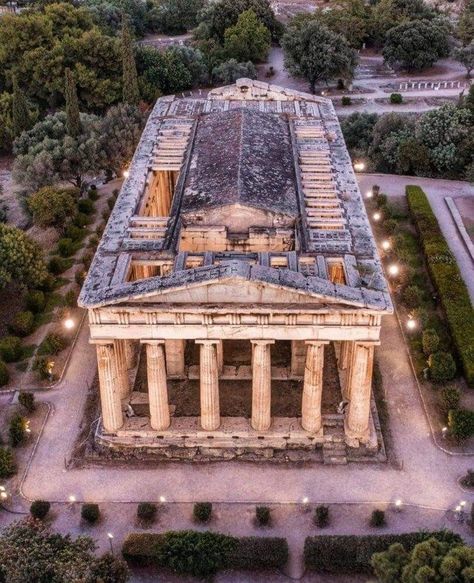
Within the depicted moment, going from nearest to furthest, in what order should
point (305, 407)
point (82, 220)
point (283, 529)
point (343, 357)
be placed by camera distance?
1. point (283, 529)
2. point (305, 407)
3. point (343, 357)
4. point (82, 220)

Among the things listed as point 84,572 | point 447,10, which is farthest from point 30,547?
point 447,10

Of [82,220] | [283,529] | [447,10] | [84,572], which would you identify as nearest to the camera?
[84,572]

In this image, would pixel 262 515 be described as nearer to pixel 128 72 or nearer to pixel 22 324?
pixel 22 324

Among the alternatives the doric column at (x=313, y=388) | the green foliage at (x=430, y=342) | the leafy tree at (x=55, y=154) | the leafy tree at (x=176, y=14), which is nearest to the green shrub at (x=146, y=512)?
the doric column at (x=313, y=388)

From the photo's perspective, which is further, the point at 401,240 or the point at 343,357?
the point at 401,240

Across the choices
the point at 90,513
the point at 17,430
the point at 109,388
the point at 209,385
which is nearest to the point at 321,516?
the point at 209,385

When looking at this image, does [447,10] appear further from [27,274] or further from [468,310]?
[27,274]

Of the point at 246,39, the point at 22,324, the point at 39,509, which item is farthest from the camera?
the point at 246,39
